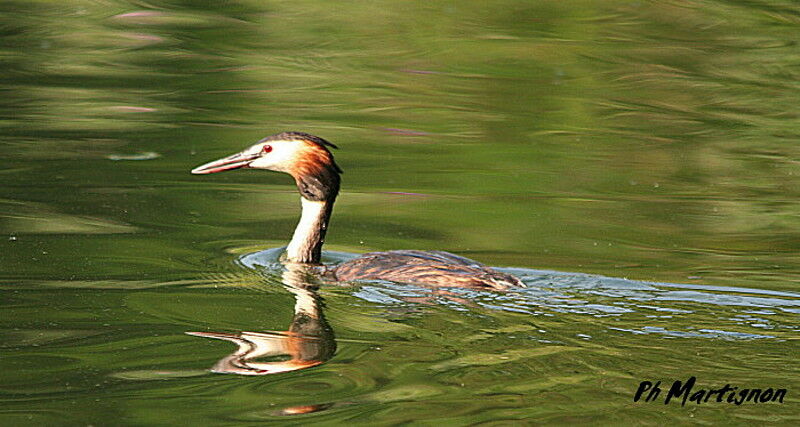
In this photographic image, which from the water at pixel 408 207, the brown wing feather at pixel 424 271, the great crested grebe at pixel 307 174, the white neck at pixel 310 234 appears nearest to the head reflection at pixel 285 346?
the water at pixel 408 207

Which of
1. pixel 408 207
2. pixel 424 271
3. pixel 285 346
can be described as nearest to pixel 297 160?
pixel 424 271

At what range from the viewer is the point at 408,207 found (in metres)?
9.67

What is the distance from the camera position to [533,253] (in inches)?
334

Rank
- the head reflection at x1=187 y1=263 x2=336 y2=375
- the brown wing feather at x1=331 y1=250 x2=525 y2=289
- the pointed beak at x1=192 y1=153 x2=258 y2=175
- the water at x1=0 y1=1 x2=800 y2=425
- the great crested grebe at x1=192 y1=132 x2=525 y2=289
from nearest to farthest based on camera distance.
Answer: the water at x1=0 y1=1 x2=800 y2=425 < the head reflection at x1=187 y1=263 x2=336 y2=375 < the brown wing feather at x1=331 y1=250 x2=525 y2=289 < the great crested grebe at x1=192 y1=132 x2=525 y2=289 < the pointed beak at x1=192 y1=153 x2=258 y2=175

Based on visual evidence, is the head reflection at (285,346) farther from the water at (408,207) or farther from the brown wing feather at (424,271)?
the brown wing feather at (424,271)

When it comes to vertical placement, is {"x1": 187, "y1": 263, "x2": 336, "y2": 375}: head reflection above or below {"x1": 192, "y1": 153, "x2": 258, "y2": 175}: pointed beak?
below

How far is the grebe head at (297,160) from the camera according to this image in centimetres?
819

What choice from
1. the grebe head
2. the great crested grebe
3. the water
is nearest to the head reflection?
the water

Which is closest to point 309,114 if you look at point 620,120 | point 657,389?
point 620,120

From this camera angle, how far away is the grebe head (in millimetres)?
8188

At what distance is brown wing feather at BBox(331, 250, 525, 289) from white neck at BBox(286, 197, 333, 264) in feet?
1.60

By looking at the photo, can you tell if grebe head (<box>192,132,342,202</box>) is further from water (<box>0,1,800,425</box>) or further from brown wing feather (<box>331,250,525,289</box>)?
brown wing feather (<box>331,250,525,289</box>)

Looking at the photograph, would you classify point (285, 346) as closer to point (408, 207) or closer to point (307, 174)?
point (307, 174)

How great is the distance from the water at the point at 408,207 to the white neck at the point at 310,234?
0.27 m
